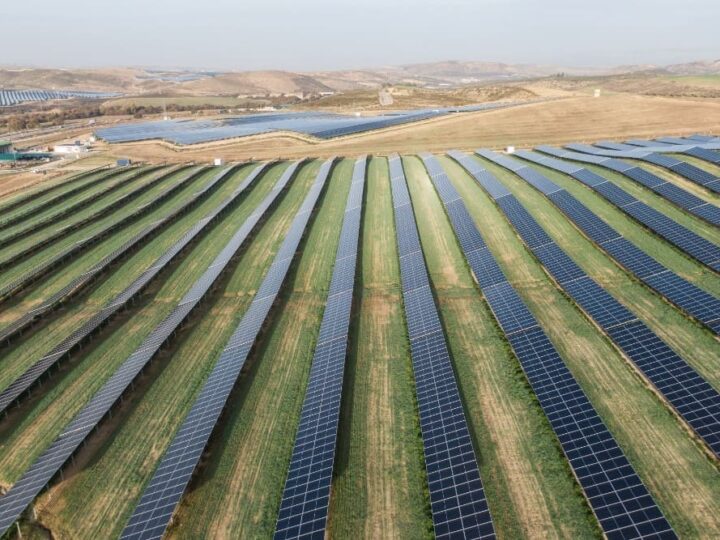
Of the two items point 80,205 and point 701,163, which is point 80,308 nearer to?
point 80,205

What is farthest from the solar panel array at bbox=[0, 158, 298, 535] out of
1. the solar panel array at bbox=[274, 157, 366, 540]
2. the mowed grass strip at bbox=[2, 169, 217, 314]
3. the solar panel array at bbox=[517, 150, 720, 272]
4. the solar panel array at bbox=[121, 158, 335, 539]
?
the solar panel array at bbox=[517, 150, 720, 272]

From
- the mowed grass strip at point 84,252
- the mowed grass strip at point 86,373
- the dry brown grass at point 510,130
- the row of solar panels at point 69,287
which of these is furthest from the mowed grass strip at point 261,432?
the dry brown grass at point 510,130

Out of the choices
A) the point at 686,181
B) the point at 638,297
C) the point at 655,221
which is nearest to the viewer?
the point at 638,297

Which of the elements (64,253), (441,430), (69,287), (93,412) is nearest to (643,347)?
(441,430)

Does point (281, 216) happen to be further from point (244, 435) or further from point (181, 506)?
point (181, 506)

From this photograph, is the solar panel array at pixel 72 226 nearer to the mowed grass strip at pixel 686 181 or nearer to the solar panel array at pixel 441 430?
the solar panel array at pixel 441 430

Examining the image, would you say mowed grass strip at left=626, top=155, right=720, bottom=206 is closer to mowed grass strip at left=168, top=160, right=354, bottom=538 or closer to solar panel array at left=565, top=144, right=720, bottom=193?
solar panel array at left=565, top=144, right=720, bottom=193

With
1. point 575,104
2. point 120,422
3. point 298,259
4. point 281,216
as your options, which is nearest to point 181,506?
point 120,422
